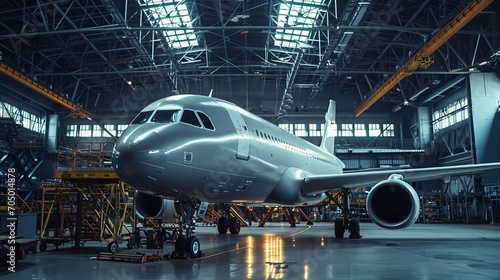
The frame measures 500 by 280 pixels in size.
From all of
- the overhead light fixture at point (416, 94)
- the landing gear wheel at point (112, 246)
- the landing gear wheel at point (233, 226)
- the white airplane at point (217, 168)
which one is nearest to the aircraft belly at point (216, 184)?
the white airplane at point (217, 168)

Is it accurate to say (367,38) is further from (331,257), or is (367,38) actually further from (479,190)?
(331,257)

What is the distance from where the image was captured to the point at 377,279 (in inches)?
249

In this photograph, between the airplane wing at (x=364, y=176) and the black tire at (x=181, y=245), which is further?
the airplane wing at (x=364, y=176)

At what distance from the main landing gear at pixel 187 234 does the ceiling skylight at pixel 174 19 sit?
555 inches

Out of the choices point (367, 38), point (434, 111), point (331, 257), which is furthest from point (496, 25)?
point (331, 257)

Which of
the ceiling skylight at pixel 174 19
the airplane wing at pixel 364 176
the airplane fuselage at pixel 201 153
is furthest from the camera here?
the ceiling skylight at pixel 174 19

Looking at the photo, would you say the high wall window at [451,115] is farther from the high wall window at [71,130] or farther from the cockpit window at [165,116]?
the high wall window at [71,130]

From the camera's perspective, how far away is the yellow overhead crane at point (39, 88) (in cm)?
2844

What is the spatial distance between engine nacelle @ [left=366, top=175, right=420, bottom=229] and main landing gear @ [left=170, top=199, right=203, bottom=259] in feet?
17.4

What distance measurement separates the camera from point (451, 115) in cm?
4066

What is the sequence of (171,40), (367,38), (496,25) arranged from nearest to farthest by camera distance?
(496,25) → (367,38) → (171,40)

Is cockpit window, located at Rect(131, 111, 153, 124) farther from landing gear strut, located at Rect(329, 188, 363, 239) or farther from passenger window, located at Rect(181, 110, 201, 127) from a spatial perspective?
landing gear strut, located at Rect(329, 188, 363, 239)

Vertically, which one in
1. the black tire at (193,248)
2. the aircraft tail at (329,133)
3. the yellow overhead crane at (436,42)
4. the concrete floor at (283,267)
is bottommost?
the concrete floor at (283,267)

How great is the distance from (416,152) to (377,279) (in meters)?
41.4
